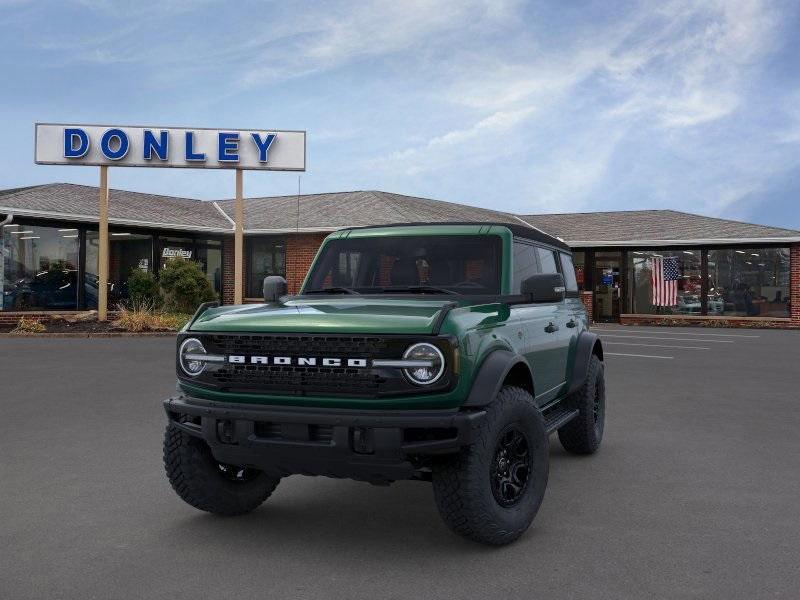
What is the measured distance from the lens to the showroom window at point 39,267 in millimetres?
23641

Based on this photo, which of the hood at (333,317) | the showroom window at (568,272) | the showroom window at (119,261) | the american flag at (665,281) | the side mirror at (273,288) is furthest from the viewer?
the american flag at (665,281)

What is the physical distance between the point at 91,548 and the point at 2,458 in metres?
2.75

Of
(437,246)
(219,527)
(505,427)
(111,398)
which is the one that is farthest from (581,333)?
(111,398)

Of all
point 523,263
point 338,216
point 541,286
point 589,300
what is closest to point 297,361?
point 541,286

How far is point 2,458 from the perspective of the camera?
6.49 meters

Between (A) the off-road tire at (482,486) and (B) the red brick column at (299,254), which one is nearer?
(A) the off-road tire at (482,486)

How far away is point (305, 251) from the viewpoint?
2756cm

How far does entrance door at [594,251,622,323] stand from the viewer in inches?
1191

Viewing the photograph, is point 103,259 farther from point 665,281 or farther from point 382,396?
point 382,396

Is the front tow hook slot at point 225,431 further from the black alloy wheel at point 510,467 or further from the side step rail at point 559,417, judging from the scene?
the side step rail at point 559,417

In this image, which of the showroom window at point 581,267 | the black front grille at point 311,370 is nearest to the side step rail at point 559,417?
the black front grille at point 311,370

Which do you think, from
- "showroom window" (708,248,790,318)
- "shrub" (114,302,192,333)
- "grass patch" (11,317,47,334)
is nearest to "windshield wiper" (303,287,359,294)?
"shrub" (114,302,192,333)

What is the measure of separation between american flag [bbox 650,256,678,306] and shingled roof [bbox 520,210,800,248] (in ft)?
3.35

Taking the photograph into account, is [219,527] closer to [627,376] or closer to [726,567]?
[726,567]
